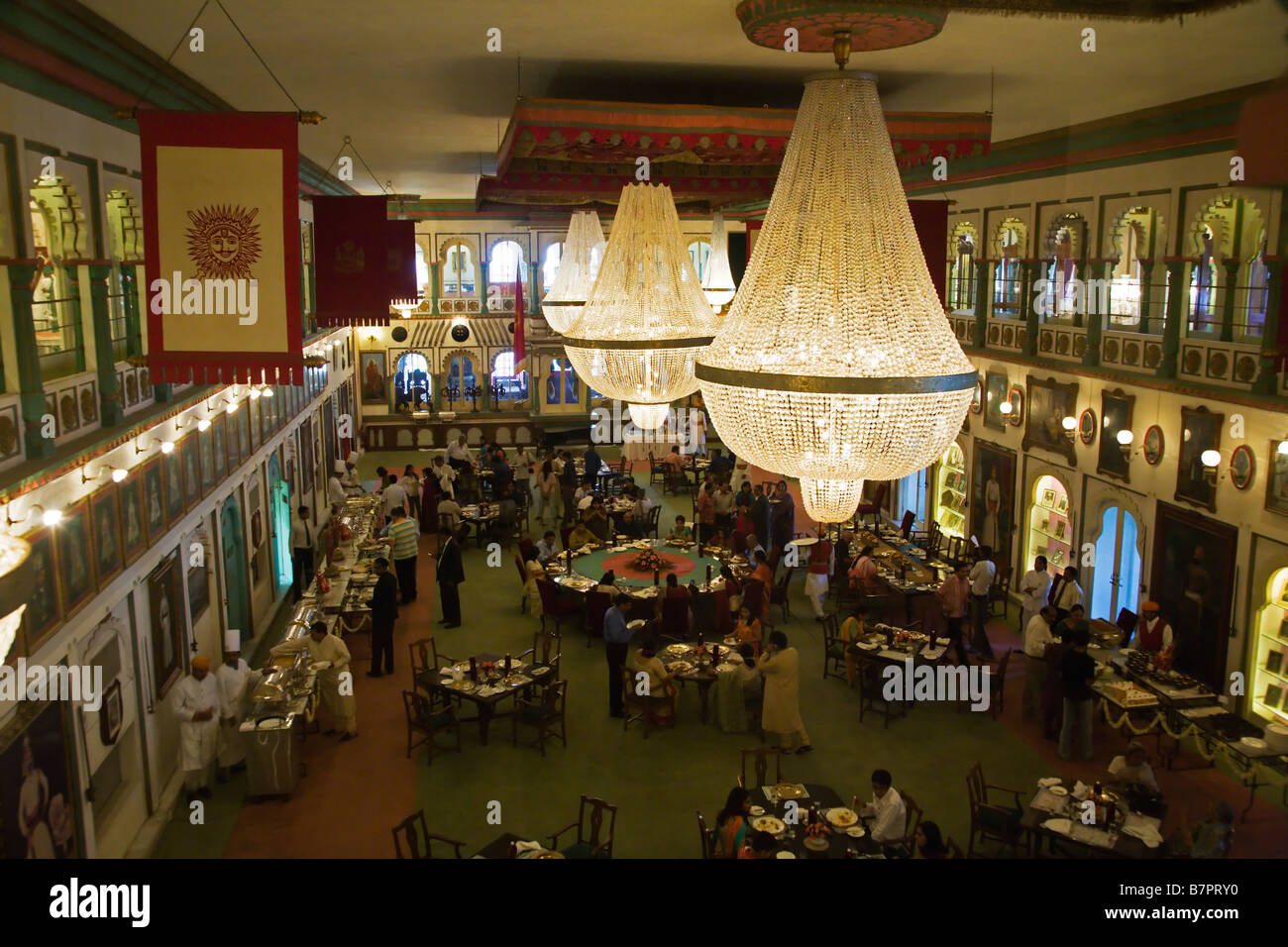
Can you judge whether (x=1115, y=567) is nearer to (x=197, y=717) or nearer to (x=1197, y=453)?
(x=1197, y=453)

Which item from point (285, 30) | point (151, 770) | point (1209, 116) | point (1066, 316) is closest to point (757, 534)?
point (1066, 316)

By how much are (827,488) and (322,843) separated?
648 centimetres

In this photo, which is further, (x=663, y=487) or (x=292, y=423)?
(x=663, y=487)

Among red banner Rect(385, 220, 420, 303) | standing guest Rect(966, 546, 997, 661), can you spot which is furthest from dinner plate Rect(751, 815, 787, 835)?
red banner Rect(385, 220, 420, 303)

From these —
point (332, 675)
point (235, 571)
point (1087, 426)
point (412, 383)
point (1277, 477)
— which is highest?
point (1087, 426)

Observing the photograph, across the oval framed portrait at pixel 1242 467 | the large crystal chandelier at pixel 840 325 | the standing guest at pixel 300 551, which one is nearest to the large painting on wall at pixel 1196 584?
the oval framed portrait at pixel 1242 467

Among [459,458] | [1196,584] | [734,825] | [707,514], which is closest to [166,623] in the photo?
[734,825]

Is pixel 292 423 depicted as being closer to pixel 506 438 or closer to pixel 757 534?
pixel 757 534

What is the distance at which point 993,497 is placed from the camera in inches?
606

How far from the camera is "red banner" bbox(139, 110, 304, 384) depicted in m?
5.68

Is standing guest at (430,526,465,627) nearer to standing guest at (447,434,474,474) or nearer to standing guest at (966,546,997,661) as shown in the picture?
standing guest at (966,546,997,661)

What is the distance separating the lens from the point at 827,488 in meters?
4.10

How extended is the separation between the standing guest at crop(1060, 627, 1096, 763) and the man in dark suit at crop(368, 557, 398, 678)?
7.60 meters

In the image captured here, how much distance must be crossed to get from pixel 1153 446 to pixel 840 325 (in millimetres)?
9395
